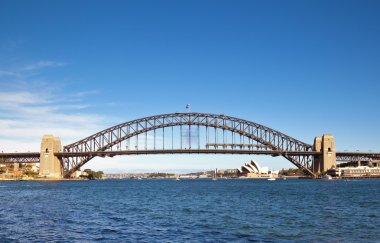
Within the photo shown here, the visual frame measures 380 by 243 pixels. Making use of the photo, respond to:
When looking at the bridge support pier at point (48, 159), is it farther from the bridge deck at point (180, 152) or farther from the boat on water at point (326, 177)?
the boat on water at point (326, 177)

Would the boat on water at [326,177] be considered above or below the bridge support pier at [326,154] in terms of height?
below

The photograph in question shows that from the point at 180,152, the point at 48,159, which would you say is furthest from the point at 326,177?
the point at 48,159

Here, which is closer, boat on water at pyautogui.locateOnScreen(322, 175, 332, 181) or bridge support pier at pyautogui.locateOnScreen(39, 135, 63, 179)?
boat on water at pyautogui.locateOnScreen(322, 175, 332, 181)

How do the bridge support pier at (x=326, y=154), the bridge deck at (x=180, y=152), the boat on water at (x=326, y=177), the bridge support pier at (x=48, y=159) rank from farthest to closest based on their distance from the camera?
the bridge support pier at (x=326, y=154), the bridge support pier at (x=48, y=159), the boat on water at (x=326, y=177), the bridge deck at (x=180, y=152)

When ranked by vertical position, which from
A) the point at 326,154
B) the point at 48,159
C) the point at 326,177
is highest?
the point at 326,154

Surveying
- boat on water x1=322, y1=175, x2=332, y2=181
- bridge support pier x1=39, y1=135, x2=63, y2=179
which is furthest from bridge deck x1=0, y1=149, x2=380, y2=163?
boat on water x1=322, y1=175, x2=332, y2=181

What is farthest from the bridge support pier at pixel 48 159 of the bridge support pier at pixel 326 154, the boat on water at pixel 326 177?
the bridge support pier at pixel 326 154

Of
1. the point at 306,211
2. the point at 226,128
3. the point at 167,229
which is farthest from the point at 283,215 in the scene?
the point at 226,128

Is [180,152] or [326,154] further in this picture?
[326,154]

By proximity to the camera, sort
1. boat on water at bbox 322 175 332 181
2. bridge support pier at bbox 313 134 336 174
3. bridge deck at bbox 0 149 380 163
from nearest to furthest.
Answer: bridge deck at bbox 0 149 380 163, boat on water at bbox 322 175 332 181, bridge support pier at bbox 313 134 336 174

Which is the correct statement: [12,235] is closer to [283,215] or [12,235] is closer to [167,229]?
[167,229]

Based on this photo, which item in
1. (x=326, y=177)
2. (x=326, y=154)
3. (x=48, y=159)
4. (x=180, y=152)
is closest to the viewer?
(x=180, y=152)

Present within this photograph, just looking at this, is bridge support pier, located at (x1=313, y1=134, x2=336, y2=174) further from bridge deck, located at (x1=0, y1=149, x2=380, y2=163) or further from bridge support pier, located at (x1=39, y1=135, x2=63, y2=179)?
bridge support pier, located at (x1=39, y1=135, x2=63, y2=179)

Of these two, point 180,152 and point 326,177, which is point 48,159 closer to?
point 180,152
